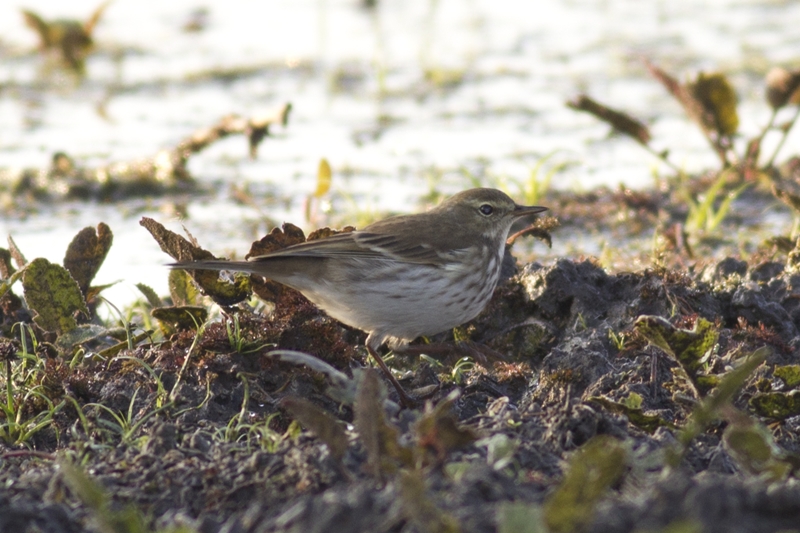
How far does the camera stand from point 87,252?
233 inches

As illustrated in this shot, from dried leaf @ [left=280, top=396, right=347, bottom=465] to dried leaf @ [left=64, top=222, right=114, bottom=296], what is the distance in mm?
2621

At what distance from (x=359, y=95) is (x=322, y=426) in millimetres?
9771

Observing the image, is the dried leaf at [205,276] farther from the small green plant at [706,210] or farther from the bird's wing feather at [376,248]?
the small green plant at [706,210]

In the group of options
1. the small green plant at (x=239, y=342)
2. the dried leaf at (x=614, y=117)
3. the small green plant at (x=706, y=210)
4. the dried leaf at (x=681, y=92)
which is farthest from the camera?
the dried leaf at (x=681, y=92)

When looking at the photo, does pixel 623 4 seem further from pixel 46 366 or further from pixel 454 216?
pixel 46 366

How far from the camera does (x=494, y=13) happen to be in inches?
645

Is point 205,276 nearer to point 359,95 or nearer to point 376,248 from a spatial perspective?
point 376,248

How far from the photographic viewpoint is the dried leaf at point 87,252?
19.4ft

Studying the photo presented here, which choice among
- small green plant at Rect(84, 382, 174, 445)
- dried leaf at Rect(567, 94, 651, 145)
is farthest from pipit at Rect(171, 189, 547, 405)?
dried leaf at Rect(567, 94, 651, 145)

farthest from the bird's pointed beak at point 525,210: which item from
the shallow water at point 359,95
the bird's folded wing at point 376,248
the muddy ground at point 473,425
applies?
the shallow water at point 359,95

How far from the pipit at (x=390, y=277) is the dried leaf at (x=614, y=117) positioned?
2817mm

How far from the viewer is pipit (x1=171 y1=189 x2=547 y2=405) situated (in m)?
5.65

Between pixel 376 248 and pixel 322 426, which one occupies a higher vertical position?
pixel 376 248

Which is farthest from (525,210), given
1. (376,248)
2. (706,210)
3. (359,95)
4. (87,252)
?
(359,95)
